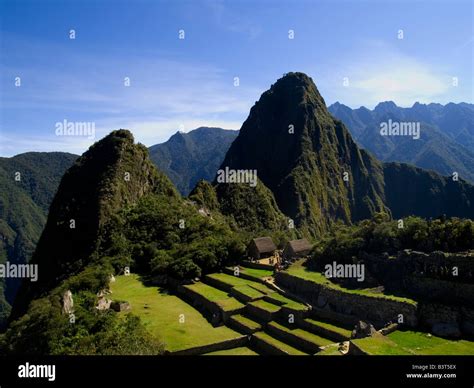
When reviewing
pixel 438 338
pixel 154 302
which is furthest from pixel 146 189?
pixel 438 338

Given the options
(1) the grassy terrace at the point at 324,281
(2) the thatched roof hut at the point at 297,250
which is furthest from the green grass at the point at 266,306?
(2) the thatched roof hut at the point at 297,250

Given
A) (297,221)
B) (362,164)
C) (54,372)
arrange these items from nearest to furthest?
1. (54,372)
2. (297,221)
3. (362,164)

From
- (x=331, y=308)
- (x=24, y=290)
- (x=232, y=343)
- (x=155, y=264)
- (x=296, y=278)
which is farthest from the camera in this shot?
(x=24, y=290)

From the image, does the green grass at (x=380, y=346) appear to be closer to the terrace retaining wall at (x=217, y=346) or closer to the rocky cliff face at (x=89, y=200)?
the terrace retaining wall at (x=217, y=346)

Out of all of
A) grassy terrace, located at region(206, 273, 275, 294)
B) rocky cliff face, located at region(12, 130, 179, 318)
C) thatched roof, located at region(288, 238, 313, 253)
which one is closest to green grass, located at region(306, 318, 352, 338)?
grassy terrace, located at region(206, 273, 275, 294)

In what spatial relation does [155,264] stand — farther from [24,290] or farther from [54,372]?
[54,372]

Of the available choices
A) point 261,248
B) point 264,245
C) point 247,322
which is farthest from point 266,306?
point 264,245

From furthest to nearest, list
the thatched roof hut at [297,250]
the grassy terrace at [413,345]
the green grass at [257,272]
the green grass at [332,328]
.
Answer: the thatched roof hut at [297,250] → the green grass at [257,272] → the green grass at [332,328] → the grassy terrace at [413,345]
